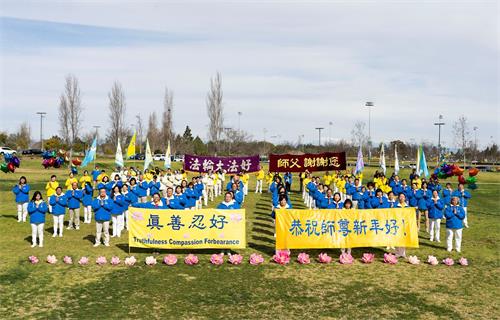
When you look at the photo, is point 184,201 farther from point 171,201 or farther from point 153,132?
point 153,132

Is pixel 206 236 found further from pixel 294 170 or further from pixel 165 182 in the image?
pixel 294 170

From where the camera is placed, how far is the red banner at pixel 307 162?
2966 cm

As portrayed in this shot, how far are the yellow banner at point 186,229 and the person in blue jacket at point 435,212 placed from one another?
23.7 feet

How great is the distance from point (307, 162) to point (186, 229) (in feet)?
56.1

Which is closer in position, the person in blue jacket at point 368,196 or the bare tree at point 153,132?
the person in blue jacket at point 368,196

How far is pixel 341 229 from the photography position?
1425 cm

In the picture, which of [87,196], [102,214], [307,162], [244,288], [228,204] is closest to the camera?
[244,288]

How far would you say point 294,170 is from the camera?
30219mm

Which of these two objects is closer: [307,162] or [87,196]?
[87,196]

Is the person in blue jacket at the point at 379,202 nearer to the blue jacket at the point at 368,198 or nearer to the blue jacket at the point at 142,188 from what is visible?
the blue jacket at the point at 368,198

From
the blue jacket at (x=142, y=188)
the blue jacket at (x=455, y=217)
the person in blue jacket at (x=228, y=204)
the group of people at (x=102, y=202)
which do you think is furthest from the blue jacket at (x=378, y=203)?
the blue jacket at (x=142, y=188)

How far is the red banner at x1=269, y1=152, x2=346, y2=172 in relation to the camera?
29656 millimetres

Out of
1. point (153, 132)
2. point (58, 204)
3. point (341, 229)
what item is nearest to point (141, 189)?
point (58, 204)

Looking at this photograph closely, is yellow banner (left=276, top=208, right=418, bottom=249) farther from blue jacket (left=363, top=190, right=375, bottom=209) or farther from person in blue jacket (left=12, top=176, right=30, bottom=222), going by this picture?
person in blue jacket (left=12, top=176, right=30, bottom=222)
